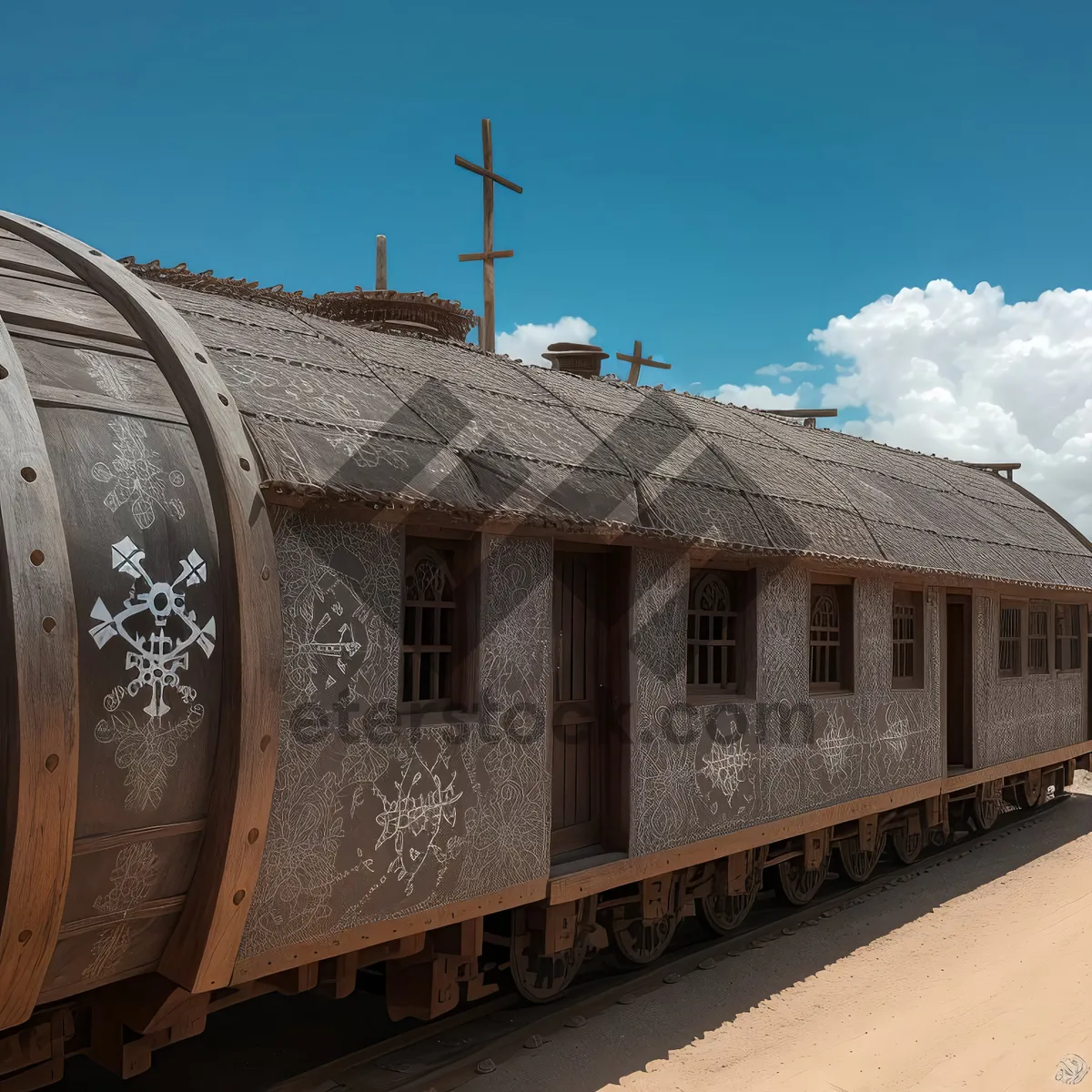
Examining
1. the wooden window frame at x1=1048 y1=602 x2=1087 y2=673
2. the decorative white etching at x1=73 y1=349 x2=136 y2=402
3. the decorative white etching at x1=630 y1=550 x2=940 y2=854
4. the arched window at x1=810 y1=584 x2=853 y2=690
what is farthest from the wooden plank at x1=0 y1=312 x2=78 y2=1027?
the wooden window frame at x1=1048 y1=602 x2=1087 y2=673

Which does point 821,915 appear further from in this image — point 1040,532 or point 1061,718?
point 1040,532

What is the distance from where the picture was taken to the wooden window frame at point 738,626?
26.1 feet

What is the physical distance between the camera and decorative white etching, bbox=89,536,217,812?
3955 mm

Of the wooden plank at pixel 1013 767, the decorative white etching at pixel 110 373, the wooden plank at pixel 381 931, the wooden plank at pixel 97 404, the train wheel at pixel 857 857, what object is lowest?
the train wheel at pixel 857 857

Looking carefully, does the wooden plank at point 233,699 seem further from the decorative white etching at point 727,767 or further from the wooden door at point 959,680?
the wooden door at point 959,680

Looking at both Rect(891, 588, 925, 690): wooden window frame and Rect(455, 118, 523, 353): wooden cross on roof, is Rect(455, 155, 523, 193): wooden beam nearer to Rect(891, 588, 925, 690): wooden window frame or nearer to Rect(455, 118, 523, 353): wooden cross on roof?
Rect(455, 118, 523, 353): wooden cross on roof

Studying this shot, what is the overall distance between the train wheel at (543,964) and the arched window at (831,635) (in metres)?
3.33

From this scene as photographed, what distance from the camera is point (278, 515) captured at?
4727mm

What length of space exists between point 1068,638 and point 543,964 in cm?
1109

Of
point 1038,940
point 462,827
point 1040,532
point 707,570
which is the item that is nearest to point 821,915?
point 1038,940

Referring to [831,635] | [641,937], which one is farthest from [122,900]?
[831,635]

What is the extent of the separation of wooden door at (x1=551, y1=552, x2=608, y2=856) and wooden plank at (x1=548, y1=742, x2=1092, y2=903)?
0.36m

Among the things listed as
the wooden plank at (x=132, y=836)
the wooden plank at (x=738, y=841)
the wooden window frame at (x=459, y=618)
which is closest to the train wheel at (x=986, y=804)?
the wooden plank at (x=738, y=841)

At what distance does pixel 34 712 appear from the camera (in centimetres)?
360
